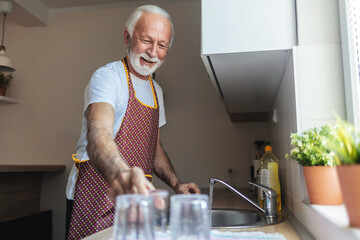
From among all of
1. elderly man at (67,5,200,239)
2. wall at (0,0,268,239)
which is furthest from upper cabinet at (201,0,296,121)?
wall at (0,0,268,239)

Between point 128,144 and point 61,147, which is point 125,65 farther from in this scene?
point 61,147

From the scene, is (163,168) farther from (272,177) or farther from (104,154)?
(104,154)

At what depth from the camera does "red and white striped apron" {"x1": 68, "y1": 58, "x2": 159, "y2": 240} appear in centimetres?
128

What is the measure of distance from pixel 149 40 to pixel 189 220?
1.05 m

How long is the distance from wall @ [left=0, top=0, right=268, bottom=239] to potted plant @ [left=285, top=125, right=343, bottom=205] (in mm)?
1889

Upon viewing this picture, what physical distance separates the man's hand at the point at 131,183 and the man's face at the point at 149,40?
0.83 metres

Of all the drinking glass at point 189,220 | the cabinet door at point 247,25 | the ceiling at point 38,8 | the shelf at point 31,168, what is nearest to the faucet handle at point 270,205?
the cabinet door at point 247,25

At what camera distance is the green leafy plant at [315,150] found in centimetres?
85

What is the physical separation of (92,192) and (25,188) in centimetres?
190

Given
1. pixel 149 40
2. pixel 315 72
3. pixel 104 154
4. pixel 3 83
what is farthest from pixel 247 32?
pixel 3 83

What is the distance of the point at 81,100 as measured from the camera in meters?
3.12

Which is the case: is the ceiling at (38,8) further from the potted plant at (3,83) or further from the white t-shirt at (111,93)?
the white t-shirt at (111,93)

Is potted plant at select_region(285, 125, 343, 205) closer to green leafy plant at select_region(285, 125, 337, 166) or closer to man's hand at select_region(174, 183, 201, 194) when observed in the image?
green leafy plant at select_region(285, 125, 337, 166)

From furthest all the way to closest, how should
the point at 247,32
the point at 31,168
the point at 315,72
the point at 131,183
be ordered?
the point at 31,168 → the point at 247,32 → the point at 315,72 → the point at 131,183
